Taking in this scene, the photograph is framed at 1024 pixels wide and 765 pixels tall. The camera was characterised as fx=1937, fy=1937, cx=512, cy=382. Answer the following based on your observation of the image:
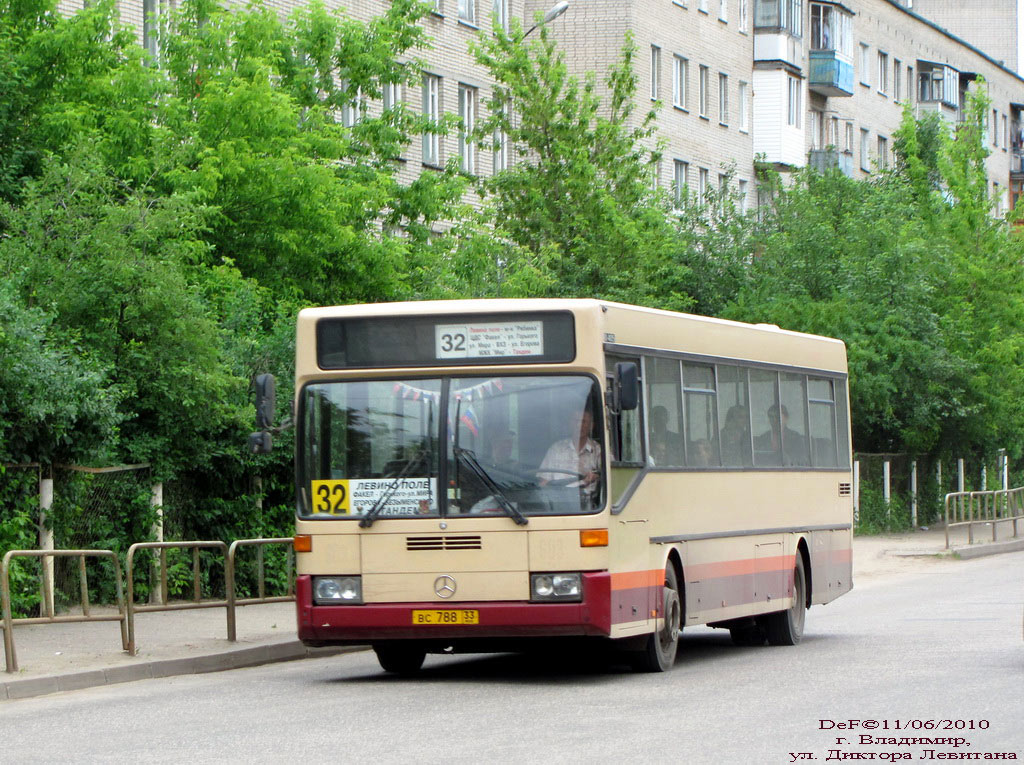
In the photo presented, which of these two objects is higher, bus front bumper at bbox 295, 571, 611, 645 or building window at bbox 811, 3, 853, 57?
building window at bbox 811, 3, 853, 57

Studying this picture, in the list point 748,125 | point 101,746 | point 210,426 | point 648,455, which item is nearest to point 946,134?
point 748,125

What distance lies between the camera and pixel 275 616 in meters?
19.6

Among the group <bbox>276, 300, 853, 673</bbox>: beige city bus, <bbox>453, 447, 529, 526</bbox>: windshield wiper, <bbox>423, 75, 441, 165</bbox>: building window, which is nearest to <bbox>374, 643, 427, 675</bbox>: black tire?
<bbox>276, 300, 853, 673</bbox>: beige city bus

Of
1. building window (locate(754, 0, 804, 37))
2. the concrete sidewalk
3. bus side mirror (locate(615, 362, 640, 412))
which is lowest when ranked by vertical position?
the concrete sidewalk

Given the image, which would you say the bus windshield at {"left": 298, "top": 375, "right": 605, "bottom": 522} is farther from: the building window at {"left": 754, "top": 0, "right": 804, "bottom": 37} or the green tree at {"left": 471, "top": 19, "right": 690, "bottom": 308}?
the building window at {"left": 754, "top": 0, "right": 804, "bottom": 37}

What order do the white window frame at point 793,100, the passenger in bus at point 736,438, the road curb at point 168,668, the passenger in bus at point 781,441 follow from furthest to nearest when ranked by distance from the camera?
the white window frame at point 793,100
the passenger in bus at point 781,441
the passenger in bus at point 736,438
the road curb at point 168,668

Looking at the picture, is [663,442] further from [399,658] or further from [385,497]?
[399,658]

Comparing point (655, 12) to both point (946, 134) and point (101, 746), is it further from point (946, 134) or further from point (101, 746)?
point (101, 746)

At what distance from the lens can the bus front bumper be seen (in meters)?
13.0

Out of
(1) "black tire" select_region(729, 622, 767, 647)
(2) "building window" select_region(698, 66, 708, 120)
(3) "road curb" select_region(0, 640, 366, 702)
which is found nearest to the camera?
(3) "road curb" select_region(0, 640, 366, 702)

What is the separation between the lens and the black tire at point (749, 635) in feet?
57.4

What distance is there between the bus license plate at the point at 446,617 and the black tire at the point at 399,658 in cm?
124

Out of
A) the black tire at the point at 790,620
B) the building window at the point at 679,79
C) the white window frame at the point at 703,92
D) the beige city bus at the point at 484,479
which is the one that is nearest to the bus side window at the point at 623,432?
the beige city bus at the point at 484,479

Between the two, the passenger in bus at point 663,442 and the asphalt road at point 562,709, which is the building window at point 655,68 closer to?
the asphalt road at point 562,709
